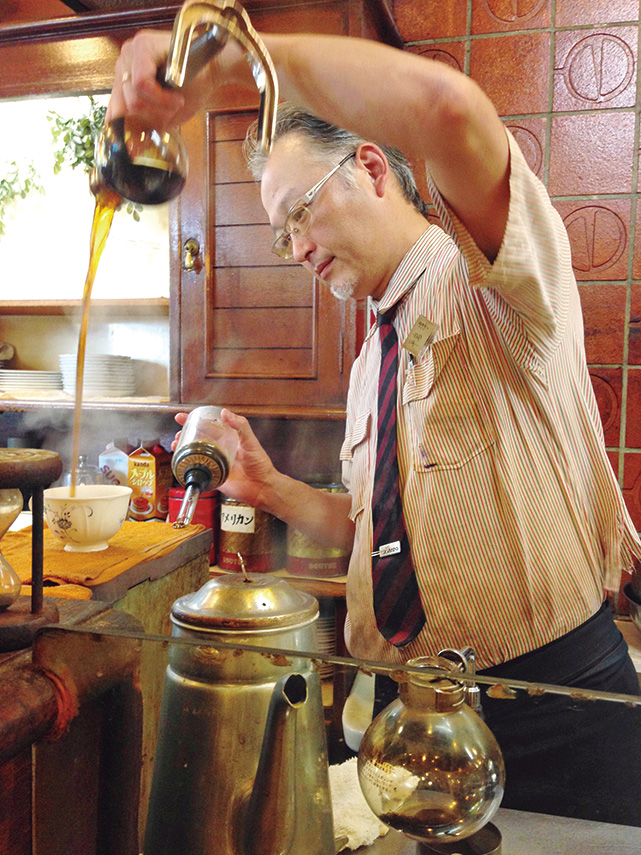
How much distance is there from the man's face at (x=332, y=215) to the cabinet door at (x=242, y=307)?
55 centimetres

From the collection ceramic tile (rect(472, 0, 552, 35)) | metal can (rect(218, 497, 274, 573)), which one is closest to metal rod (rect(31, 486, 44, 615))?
metal can (rect(218, 497, 274, 573))

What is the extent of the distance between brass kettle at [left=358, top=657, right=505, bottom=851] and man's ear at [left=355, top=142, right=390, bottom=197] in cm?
123

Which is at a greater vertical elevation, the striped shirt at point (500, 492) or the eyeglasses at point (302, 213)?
the eyeglasses at point (302, 213)

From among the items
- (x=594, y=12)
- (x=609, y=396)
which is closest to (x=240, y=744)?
(x=609, y=396)

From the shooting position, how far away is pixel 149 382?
2826mm

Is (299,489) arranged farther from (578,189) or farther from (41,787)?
(578,189)

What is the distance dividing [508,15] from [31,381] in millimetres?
2209

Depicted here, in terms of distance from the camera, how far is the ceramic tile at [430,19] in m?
2.30

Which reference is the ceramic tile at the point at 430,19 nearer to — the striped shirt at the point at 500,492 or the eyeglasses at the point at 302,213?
the eyeglasses at the point at 302,213

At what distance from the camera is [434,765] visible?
1.53 ft


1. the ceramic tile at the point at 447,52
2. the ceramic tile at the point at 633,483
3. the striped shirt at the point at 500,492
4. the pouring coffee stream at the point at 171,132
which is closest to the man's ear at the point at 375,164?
the striped shirt at the point at 500,492

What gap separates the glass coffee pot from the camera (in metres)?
0.54

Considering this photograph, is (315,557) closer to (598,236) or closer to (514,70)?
(598,236)

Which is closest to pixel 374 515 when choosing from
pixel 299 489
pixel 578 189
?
pixel 299 489
